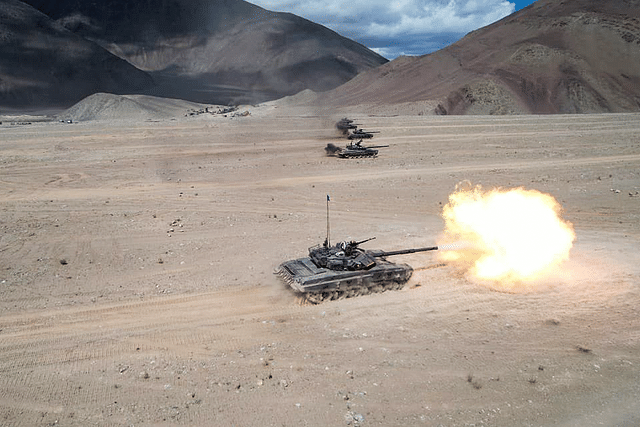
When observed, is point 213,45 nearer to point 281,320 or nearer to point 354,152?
point 354,152

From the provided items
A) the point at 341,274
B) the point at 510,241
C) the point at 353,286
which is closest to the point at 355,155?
the point at 510,241

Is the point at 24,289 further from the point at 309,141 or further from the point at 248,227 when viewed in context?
the point at 309,141

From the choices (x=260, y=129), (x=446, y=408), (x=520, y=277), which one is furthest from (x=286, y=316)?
(x=260, y=129)

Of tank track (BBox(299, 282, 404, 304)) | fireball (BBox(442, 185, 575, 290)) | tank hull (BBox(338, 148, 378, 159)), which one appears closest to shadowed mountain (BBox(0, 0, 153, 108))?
tank hull (BBox(338, 148, 378, 159))

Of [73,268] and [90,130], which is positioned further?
[90,130]

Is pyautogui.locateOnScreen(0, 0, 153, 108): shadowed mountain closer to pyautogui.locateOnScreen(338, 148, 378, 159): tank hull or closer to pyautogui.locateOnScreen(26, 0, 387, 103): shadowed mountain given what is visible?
pyautogui.locateOnScreen(26, 0, 387, 103): shadowed mountain
